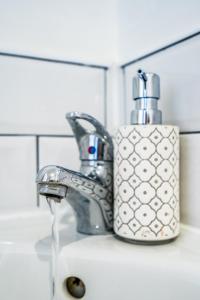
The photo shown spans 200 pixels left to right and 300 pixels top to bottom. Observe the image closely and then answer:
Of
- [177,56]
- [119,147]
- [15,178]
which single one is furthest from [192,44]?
[15,178]

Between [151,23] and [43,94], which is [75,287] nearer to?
[43,94]

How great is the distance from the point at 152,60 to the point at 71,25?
15 centimetres

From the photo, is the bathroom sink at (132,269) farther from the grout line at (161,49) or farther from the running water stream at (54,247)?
the grout line at (161,49)

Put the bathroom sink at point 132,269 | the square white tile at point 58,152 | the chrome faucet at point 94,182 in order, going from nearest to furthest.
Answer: the bathroom sink at point 132,269 < the chrome faucet at point 94,182 < the square white tile at point 58,152

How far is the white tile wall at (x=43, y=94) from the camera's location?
53 cm

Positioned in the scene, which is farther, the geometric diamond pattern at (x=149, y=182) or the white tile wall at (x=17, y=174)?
the white tile wall at (x=17, y=174)

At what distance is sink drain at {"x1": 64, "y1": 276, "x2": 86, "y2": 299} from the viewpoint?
1.35 ft

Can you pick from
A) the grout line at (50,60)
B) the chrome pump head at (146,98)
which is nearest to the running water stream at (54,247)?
the chrome pump head at (146,98)

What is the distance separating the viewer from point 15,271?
426 mm

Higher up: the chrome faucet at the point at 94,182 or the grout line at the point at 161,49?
the grout line at the point at 161,49

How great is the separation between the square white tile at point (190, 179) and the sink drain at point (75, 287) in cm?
16

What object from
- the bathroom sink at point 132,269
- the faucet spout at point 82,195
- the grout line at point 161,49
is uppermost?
the grout line at point 161,49

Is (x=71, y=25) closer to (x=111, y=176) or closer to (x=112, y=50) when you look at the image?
(x=112, y=50)

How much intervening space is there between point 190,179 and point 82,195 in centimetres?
14
